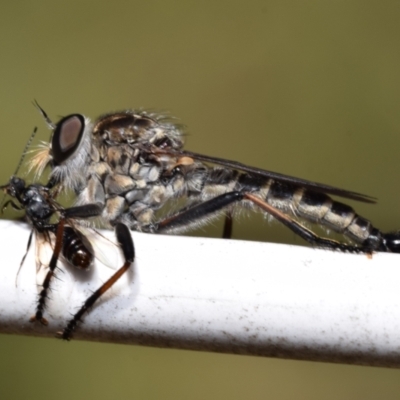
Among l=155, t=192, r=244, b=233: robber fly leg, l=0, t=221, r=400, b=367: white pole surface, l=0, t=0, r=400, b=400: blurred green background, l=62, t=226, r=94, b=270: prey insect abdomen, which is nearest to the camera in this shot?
l=0, t=221, r=400, b=367: white pole surface

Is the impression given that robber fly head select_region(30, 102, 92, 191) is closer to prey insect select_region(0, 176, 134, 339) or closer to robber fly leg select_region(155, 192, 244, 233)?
prey insect select_region(0, 176, 134, 339)

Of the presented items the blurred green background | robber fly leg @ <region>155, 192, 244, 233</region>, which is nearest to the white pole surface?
robber fly leg @ <region>155, 192, 244, 233</region>

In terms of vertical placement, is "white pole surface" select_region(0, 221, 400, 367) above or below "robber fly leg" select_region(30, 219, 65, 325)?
above

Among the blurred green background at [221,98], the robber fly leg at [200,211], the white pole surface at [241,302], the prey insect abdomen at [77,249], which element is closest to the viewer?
the white pole surface at [241,302]

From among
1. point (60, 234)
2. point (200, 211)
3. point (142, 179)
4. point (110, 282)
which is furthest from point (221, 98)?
point (110, 282)

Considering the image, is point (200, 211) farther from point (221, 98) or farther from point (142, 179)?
point (221, 98)

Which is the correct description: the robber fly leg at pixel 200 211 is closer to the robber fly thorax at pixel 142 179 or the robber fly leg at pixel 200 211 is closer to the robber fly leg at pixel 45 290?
the robber fly thorax at pixel 142 179

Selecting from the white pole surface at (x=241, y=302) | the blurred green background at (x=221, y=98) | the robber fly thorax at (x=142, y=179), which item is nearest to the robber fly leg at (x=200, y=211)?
the robber fly thorax at (x=142, y=179)
